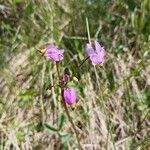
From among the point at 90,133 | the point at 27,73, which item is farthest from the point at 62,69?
the point at 90,133

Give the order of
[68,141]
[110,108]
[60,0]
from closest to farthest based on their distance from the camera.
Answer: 1. [68,141]
2. [110,108]
3. [60,0]

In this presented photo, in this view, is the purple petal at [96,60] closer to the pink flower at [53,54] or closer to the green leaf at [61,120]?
the pink flower at [53,54]

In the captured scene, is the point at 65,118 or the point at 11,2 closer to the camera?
the point at 65,118

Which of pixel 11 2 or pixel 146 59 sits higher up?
pixel 11 2

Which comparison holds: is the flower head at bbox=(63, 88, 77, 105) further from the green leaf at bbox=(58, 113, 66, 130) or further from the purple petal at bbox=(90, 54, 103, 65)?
the green leaf at bbox=(58, 113, 66, 130)

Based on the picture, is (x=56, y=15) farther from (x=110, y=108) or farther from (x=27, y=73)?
(x=110, y=108)

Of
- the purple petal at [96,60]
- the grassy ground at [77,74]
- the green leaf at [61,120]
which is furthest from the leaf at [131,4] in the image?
the purple petal at [96,60]

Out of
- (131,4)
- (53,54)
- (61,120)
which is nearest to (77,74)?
(61,120)

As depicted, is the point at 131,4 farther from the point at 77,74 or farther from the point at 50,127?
the point at 50,127
